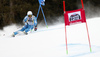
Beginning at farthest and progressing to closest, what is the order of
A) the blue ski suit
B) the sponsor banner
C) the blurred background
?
the blurred background < the blue ski suit < the sponsor banner

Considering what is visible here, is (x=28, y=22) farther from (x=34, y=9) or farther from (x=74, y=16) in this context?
(x=34, y=9)

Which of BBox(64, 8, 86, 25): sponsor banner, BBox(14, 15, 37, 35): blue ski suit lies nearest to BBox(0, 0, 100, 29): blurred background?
BBox(14, 15, 37, 35): blue ski suit

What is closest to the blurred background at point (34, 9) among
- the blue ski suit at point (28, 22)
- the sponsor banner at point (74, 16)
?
the blue ski suit at point (28, 22)

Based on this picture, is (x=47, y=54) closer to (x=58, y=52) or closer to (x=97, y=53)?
(x=58, y=52)

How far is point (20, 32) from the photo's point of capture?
9.24 m

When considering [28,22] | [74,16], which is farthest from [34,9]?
[74,16]

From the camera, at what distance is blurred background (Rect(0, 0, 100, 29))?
18.8 meters

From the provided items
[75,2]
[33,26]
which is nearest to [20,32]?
[33,26]

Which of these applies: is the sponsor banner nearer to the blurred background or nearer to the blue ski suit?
the blue ski suit

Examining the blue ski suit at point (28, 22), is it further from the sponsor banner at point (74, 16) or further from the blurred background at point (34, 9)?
the blurred background at point (34, 9)

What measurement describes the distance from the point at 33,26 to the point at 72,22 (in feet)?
16.6

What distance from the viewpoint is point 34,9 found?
1952cm

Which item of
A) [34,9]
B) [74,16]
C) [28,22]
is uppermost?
[34,9]

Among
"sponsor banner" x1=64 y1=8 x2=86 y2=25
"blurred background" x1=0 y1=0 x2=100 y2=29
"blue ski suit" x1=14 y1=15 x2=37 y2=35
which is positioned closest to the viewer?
"sponsor banner" x1=64 y1=8 x2=86 y2=25
